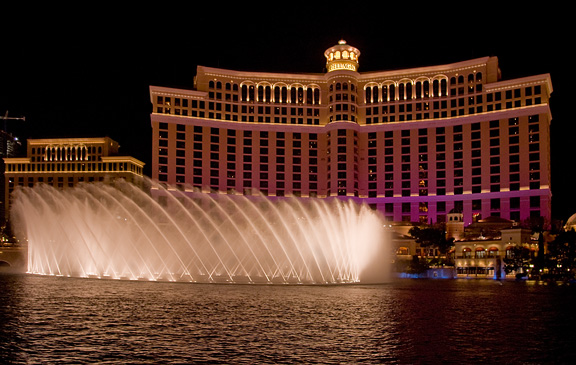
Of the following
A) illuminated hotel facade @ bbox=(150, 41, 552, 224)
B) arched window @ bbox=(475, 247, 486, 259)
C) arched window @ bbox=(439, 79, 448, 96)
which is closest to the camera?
arched window @ bbox=(475, 247, 486, 259)

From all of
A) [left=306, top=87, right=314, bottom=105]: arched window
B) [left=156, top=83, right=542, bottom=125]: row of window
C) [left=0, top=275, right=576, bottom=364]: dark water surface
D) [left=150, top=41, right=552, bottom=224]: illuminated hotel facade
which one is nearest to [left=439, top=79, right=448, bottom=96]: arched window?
[left=150, top=41, right=552, bottom=224]: illuminated hotel facade

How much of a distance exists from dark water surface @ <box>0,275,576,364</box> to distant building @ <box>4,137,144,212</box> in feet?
408

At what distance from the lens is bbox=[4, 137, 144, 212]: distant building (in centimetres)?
16550

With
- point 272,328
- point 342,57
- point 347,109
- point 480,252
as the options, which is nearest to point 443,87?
point 347,109

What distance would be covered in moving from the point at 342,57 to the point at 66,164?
82.1 meters

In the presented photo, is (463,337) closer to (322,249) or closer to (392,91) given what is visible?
(322,249)

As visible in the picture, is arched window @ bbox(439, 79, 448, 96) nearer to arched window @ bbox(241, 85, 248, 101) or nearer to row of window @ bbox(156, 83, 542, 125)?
row of window @ bbox(156, 83, 542, 125)

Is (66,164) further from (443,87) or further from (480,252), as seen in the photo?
(480,252)

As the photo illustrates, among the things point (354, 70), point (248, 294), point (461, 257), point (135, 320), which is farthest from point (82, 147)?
point (135, 320)

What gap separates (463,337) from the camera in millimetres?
26438

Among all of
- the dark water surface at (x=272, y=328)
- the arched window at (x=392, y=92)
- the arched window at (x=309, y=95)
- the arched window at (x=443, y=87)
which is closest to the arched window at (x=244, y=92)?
the arched window at (x=309, y=95)

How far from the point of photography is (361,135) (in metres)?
149

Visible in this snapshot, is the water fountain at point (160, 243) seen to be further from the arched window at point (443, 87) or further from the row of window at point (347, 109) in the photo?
Answer: the arched window at point (443, 87)

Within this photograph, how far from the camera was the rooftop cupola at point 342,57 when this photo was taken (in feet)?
486
